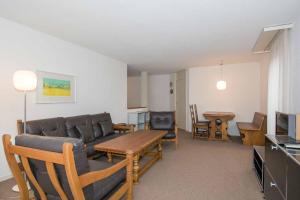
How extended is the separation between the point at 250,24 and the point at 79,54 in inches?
133

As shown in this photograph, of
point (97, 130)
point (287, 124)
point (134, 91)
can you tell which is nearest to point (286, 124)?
point (287, 124)

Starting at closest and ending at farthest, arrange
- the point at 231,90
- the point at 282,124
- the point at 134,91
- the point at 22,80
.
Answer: the point at 282,124, the point at 22,80, the point at 231,90, the point at 134,91

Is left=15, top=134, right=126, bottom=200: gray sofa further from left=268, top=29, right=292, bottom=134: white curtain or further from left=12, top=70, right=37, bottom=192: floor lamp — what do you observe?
left=268, top=29, right=292, bottom=134: white curtain

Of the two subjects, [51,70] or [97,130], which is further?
[97,130]

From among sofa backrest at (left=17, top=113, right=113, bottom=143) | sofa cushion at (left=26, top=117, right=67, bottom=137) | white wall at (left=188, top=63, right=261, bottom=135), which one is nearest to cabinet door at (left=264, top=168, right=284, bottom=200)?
sofa backrest at (left=17, top=113, right=113, bottom=143)

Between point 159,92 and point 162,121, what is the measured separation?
3311 mm

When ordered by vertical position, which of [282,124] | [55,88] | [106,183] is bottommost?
[106,183]

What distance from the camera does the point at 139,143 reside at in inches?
110

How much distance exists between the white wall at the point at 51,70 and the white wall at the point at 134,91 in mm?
3197

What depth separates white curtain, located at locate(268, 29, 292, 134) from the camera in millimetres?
2680

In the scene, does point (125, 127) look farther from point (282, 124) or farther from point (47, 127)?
point (282, 124)

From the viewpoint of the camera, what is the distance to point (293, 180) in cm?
122

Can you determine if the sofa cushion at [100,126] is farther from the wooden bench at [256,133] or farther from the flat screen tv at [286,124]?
the wooden bench at [256,133]

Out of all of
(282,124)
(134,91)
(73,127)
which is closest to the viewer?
(282,124)
